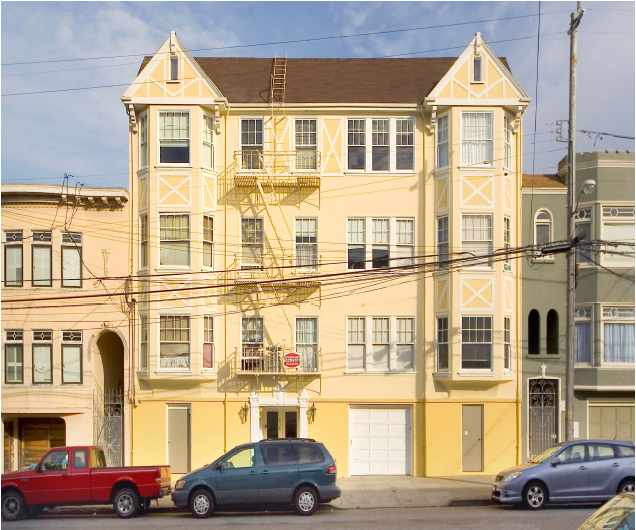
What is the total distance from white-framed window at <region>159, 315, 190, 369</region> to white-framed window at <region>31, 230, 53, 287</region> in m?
4.06

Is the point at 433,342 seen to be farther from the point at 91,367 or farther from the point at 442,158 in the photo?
the point at 91,367

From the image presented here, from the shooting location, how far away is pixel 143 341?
24141 millimetres

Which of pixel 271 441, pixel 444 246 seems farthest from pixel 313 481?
pixel 444 246

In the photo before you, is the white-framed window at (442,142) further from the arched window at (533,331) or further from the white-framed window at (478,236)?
the arched window at (533,331)

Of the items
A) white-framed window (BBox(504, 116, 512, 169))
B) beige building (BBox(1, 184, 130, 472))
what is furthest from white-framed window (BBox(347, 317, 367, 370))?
beige building (BBox(1, 184, 130, 472))

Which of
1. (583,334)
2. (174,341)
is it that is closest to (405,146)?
(583,334)

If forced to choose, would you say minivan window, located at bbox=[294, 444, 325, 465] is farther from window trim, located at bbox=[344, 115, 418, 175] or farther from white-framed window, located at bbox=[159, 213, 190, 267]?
window trim, located at bbox=[344, 115, 418, 175]

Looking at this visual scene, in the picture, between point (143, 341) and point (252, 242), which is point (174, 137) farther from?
point (143, 341)

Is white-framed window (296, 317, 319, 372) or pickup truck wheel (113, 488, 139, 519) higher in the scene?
white-framed window (296, 317, 319, 372)

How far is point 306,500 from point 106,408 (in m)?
9.46

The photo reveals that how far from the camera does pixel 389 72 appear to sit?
26406 mm

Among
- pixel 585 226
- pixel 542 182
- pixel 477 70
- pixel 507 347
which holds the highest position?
pixel 477 70

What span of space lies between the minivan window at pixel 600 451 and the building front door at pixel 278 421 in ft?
31.3

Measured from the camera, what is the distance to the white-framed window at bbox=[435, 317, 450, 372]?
78.5 feet
